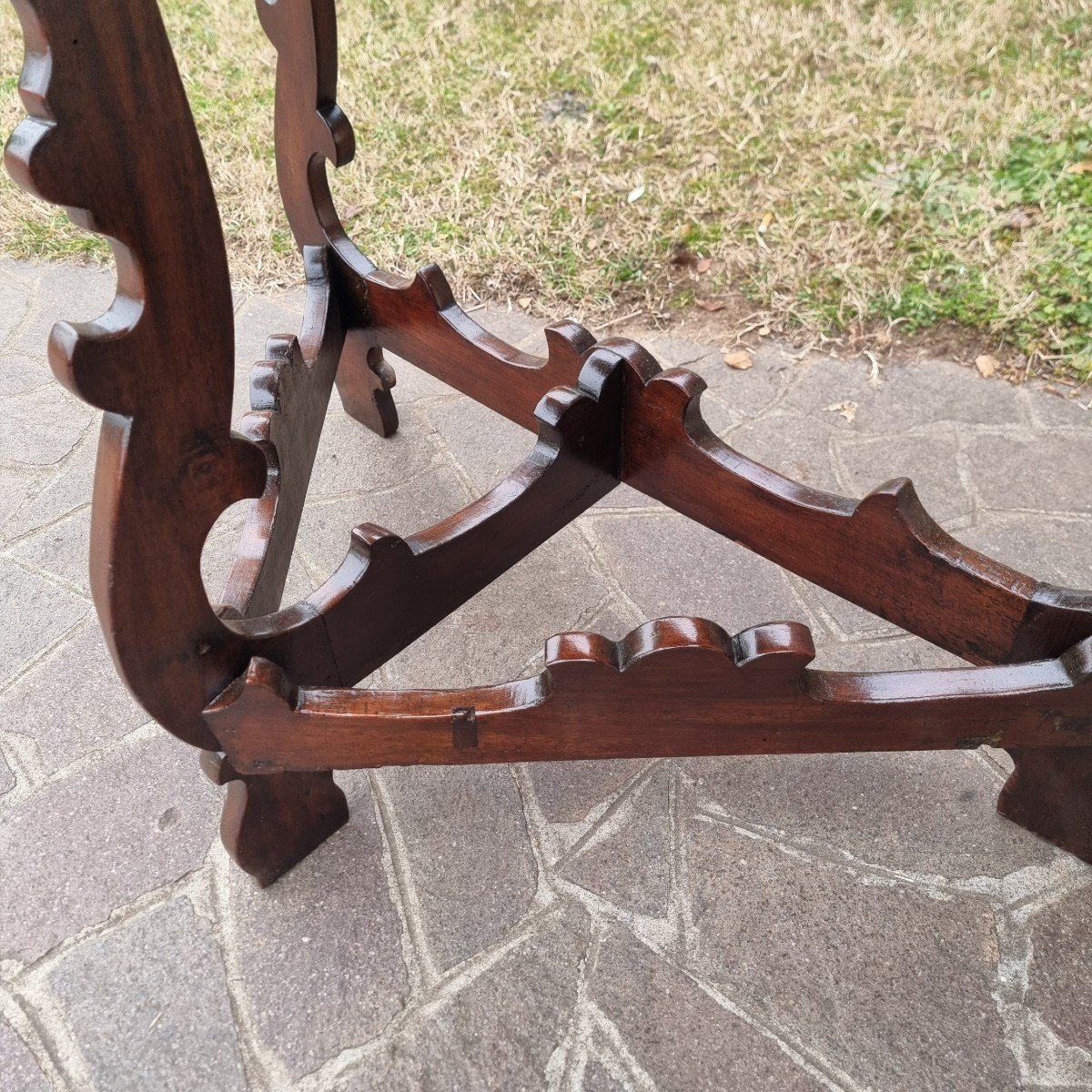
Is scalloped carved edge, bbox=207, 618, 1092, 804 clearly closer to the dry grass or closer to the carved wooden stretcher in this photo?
the carved wooden stretcher

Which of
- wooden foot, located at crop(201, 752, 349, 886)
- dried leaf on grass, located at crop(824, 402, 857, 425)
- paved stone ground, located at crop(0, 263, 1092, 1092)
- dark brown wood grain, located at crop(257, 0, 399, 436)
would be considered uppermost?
dark brown wood grain, located at crop(257, 0, 399, 436)

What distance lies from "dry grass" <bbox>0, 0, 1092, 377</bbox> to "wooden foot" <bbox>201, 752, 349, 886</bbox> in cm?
206

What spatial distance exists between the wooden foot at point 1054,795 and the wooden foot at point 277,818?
1.15m

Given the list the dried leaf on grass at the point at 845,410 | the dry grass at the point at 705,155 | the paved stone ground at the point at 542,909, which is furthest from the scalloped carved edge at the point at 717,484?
the dry grass at the point at 705,155

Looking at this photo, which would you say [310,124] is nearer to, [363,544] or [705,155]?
[363,544]

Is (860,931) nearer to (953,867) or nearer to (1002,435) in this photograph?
(953,867)

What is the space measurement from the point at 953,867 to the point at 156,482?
145 centimetres

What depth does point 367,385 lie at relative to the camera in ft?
8.30

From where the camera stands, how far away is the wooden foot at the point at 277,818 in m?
1.54

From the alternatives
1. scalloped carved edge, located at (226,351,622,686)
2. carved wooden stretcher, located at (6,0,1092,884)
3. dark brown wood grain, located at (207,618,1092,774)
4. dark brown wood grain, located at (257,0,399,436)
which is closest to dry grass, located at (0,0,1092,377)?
dark brown wood grain, located at (257,0,399,436)

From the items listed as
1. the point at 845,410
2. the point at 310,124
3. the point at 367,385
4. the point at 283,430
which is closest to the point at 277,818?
the point at 283,430

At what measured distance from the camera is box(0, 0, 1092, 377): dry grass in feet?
10.6

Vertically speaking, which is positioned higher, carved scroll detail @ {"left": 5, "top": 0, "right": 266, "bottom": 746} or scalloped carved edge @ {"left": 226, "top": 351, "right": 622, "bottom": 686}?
carved scroll detail @ {"left": 5, "top": 0, "right": 266, "bottom": 746}

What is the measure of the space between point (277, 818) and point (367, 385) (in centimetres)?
129
